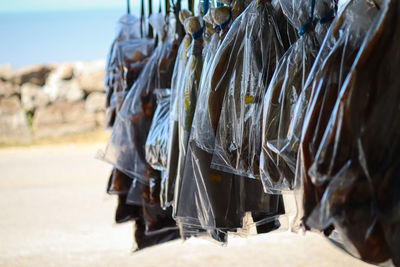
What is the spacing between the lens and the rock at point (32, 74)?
6.79 meters

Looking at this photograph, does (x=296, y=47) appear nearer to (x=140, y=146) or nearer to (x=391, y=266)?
(x=391, y=266)

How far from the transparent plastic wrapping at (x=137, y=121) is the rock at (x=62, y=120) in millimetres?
5832

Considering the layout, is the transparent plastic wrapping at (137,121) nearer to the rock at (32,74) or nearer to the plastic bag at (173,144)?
the plastic bag at (173,144)

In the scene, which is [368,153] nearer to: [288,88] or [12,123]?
[288,88]

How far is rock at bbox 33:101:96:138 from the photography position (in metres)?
6.75

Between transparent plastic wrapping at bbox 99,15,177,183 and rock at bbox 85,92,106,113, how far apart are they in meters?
5.77

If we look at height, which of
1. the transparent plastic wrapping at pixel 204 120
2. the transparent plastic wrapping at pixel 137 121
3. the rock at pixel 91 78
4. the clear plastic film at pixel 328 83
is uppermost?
the clear plastic film at pixel 328 83

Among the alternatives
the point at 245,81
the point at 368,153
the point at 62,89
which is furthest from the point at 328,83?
the point at 62,89

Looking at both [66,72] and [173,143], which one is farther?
[66,72]

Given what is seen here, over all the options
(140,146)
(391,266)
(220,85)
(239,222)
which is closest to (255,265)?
(140,146)

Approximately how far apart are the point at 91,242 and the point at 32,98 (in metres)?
4.83

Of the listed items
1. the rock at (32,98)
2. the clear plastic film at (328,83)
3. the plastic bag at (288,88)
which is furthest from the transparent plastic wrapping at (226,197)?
the rock at (32,98)

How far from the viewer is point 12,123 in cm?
663

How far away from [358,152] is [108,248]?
6.68ft
